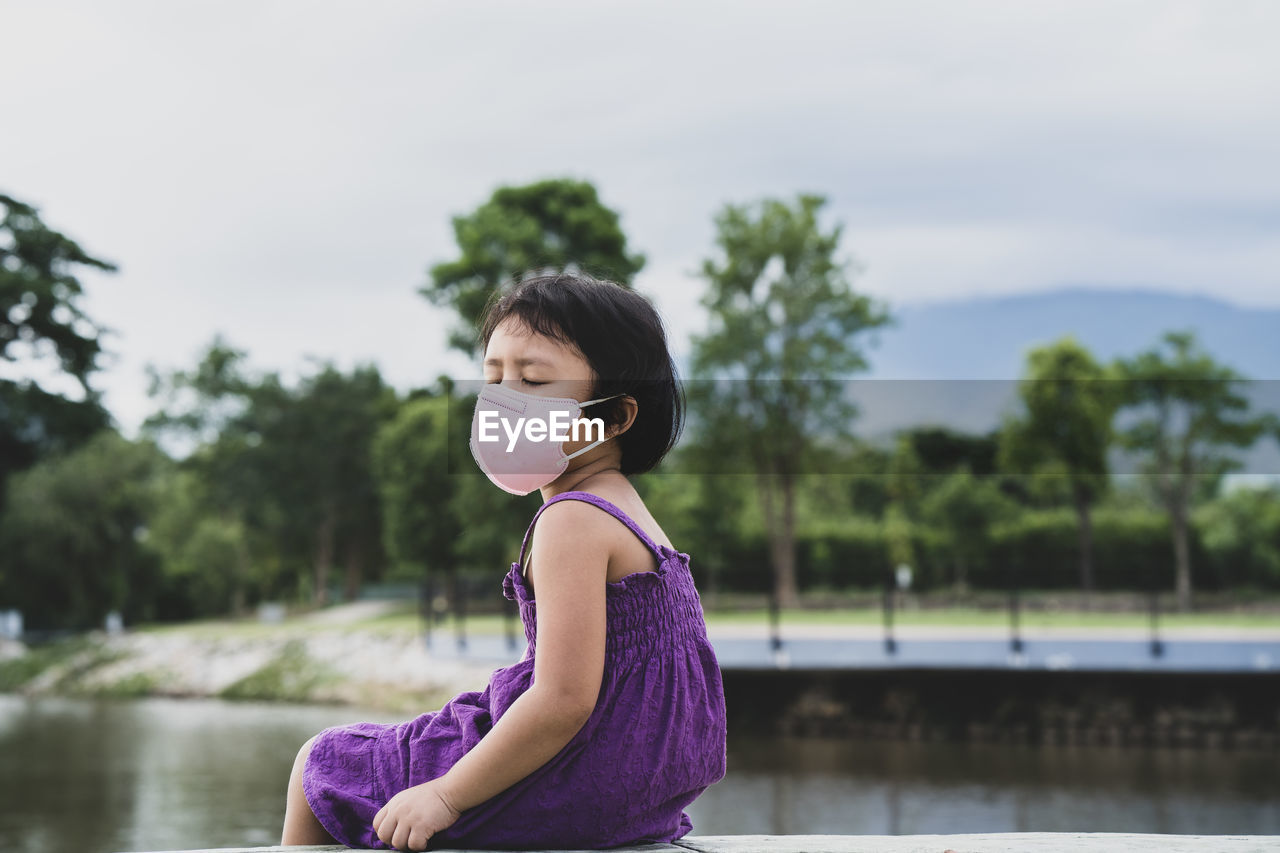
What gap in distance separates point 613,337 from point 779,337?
22519mm

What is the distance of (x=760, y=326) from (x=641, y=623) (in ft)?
73.6

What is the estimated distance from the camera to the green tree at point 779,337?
23734 mm

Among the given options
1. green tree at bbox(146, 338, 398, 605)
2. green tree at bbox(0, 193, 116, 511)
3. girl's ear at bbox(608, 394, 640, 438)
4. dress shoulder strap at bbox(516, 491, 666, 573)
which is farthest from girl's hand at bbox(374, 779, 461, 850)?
green tree at bbox(146, 338, 398, 605)

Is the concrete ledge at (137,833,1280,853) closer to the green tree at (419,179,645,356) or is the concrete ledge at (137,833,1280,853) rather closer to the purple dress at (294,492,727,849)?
the purple dress at (294,492,727,849)

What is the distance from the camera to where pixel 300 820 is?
156 centimetres

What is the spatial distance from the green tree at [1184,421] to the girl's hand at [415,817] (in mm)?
21365

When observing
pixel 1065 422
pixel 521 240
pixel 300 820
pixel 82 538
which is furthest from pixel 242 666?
pixel 300 820

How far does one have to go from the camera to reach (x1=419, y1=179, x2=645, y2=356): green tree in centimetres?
2597

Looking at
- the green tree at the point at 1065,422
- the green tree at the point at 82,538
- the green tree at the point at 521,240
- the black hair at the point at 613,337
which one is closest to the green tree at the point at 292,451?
the green tree at the point at 82,538

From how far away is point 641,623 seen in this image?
1512mm

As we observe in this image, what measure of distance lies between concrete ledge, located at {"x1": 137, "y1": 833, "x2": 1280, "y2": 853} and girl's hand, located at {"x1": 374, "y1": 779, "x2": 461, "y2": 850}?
3cm

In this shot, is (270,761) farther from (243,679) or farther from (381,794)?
(381,794)

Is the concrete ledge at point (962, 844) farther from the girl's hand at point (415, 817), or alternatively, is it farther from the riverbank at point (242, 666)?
the riverbank at point (242, 666)

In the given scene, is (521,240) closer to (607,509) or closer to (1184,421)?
(1184,421)
